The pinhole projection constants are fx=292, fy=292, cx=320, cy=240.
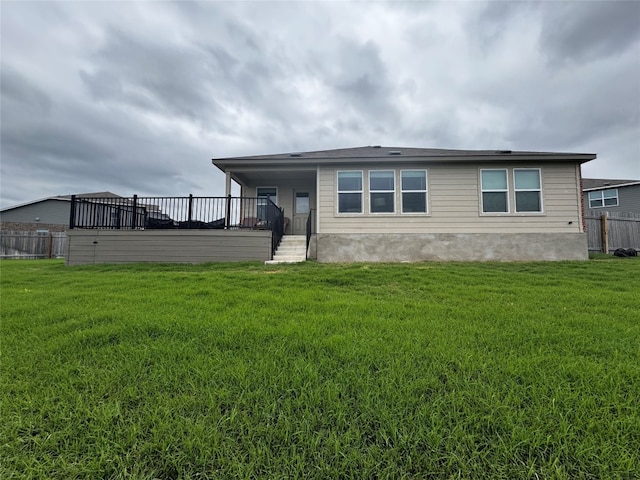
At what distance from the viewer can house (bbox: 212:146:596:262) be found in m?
9.51

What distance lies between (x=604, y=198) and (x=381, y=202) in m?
21.6

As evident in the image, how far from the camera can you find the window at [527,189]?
9.64 m

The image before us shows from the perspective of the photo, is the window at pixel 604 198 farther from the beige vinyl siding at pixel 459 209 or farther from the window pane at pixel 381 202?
the window pane at pixel 381 202

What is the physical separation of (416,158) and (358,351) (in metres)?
A: 8.49

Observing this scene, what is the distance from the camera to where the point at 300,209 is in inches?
508

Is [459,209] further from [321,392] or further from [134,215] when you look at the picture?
[134,215]

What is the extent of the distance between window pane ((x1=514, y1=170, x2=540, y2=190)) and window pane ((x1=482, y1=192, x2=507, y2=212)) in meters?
0.58

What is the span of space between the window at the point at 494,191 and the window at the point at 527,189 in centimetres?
35

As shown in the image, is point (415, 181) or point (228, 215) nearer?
point (228, 215)

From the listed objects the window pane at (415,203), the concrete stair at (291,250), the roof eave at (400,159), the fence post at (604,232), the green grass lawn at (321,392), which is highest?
the roof eave at (400,159)

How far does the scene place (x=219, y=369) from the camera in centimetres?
217

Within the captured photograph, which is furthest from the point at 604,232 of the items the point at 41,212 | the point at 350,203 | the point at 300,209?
the point at 41,212

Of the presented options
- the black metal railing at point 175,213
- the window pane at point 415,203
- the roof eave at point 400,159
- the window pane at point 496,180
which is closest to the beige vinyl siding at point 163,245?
the black metal railing at point 175,213

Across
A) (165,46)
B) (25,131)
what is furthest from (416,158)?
(25,131)
